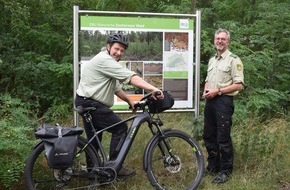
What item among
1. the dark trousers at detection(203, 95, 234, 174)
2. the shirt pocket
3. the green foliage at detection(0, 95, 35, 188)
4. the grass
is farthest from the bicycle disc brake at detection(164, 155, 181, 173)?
the green foliage at detection(0, 95, 35, 188)

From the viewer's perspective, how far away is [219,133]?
5398 millimetres

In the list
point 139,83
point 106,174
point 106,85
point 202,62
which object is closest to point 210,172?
point 106,174

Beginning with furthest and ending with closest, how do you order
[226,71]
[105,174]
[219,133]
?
[219,133]
[226,71]
[105,174]

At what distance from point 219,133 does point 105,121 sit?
5.19 feet

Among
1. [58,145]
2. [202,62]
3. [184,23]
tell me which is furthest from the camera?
[202,62]

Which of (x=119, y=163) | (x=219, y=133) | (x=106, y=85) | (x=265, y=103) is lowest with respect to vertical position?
(x=119, y=163)

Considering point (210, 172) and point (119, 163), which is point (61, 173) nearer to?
point (119, 163)

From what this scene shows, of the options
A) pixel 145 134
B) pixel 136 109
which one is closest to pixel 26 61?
pixel 145 134

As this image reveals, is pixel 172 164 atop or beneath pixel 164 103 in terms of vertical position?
beneath

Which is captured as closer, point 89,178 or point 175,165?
point 89,178

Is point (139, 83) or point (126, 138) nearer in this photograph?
point (139, 83)

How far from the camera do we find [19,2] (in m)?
9.34

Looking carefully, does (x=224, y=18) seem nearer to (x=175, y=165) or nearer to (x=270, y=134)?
(x=270, y=134)

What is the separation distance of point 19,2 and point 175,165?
621 cm
